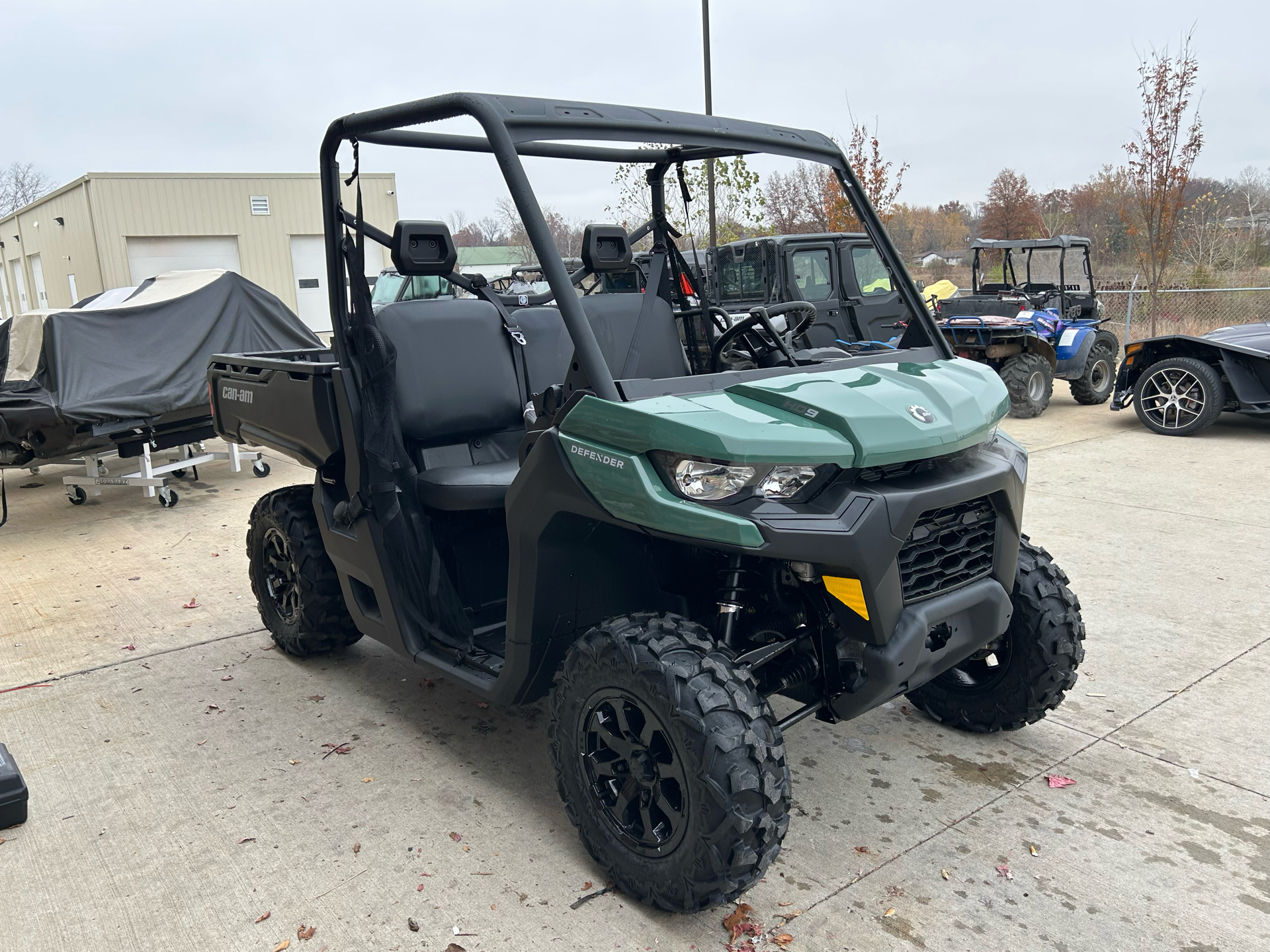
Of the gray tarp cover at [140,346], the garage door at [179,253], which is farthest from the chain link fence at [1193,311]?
the garage door at [179,253]

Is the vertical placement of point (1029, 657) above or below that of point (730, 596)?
below

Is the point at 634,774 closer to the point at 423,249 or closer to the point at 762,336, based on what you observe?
the point at 762,336

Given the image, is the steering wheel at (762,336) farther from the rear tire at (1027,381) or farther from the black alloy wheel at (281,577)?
the rear tire at (1027,381)

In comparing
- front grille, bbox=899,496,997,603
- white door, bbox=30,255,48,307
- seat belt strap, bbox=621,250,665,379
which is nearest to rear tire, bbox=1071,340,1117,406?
seat belt strap, bbox=621,250,665,379

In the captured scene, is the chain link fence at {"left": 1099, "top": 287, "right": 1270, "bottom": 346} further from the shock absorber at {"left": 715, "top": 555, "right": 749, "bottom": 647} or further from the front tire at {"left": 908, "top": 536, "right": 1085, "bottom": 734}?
the shock absorber at {"left": 715, "top": 555, "right": 749, "bottom": 647}

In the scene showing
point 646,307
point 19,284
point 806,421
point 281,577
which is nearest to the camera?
point 806,421

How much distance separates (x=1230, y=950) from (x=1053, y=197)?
41052mm

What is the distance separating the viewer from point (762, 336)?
3186mm

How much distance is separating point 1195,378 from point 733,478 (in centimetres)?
830

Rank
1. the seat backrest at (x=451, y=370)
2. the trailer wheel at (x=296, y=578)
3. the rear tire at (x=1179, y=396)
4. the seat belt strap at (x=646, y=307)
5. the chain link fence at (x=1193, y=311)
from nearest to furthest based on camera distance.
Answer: the seat belt strap at (x=646, y=307), the seat backrest at (x=451, y=370), the trailer wheel at (x=296, y=578), the rear tire at (x=1179, y=396), the chain link fence at (x=1193, y=311)

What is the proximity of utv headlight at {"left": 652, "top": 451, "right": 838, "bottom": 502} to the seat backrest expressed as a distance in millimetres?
1524

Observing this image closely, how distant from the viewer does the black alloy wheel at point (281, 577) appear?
4.21 metres

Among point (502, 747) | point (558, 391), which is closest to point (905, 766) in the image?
point (502, 747)

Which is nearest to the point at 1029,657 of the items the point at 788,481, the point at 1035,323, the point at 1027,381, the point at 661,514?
the point at 788,481
